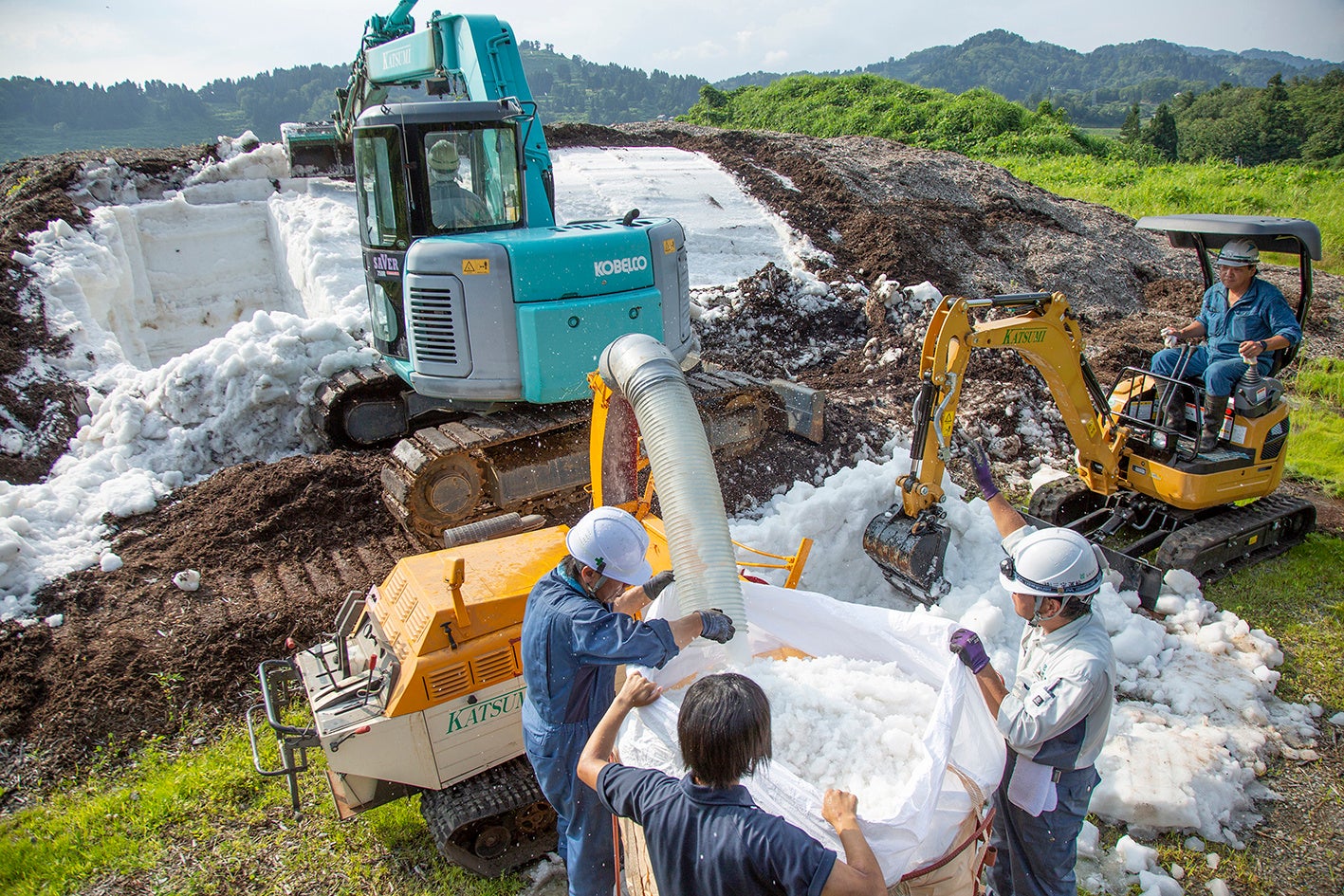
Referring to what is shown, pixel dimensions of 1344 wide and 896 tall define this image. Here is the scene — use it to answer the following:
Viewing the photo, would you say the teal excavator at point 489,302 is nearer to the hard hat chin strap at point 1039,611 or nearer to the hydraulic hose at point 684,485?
the hydraulic hose at point 684,485

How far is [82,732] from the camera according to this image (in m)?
4.47

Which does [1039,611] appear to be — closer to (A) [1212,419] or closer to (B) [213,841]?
(B) [213,841]

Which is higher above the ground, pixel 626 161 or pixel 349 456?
pixel 626 161

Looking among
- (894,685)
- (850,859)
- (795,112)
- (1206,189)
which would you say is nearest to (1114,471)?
(894,685)

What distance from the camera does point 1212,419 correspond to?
571cm

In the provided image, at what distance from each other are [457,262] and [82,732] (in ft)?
11.2

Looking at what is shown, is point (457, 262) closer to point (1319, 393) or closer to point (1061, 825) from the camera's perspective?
point (1061, 825)

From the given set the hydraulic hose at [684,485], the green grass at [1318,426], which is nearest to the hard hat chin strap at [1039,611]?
the hydraulic hose at [684,485]

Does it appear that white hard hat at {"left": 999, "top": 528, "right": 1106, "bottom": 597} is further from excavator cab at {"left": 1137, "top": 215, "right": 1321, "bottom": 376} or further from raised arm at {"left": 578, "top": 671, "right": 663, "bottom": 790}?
excavator cab at {"left": 1137, "top": 215, "right": 1321, "bottom": 376}

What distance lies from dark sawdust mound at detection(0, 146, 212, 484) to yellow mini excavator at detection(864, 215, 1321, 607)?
290 inches

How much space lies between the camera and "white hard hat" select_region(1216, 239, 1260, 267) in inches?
212

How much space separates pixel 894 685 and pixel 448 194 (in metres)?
4.69

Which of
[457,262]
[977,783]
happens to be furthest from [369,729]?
[457,262]

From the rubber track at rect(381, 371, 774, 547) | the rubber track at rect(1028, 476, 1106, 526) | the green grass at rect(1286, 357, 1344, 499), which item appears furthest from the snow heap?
the green grass at rect(1286, 357, 1344, 499)
